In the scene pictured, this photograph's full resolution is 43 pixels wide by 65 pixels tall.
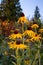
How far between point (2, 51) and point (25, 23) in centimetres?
156

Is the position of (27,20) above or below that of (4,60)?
above

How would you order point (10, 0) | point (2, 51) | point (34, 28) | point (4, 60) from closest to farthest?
point (34, 28)
point (4, 60)
point (2, 51)
point (10, 0)

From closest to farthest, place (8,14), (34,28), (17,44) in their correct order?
(17,44) → (34,28) → (8,14)

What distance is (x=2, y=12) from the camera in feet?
115

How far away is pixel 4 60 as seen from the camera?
5.79 meters

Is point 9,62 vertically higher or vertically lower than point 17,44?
lower

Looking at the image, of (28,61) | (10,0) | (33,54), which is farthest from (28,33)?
(10,0)

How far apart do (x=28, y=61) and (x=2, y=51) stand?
1072 mm

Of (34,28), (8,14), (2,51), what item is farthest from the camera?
(8,14)

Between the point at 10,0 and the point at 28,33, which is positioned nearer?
the point at 28,33

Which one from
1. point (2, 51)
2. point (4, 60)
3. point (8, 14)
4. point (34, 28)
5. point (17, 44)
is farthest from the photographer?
point (8, 14)

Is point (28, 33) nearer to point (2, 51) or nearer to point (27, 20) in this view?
point (27, 20)

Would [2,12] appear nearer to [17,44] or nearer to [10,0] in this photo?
[10,0]

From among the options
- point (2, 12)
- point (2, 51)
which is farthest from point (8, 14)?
point (2, 51)
